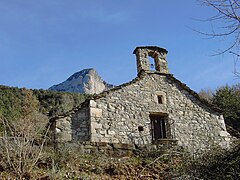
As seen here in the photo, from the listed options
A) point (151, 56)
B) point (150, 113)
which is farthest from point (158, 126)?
point (151, 56)

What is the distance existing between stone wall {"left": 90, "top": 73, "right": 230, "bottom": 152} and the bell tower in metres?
0.36

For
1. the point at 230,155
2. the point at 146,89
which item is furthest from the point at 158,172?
the point at 146,89

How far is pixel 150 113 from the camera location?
1282 cm

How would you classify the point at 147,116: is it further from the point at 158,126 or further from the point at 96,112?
the point at 96,112

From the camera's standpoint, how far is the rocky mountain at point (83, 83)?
1735 inches

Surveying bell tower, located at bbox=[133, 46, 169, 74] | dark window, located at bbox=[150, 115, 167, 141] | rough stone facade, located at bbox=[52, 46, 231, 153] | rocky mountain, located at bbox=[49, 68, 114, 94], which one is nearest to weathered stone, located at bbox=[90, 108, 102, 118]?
rough stone facade, located at bbox=[52, 46, 231, 153]

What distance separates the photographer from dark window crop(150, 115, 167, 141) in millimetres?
12649

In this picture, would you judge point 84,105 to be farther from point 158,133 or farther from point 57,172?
point 57,172

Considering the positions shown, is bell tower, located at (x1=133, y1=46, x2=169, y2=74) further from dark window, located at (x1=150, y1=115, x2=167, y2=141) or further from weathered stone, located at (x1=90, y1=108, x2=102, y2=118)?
weathered stone, located at (x1=90, y1=108, x2=102, y2=118)

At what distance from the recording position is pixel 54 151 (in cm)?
596

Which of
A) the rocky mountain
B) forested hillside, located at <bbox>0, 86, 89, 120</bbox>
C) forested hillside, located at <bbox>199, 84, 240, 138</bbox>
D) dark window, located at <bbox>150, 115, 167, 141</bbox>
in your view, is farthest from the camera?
the rocky mountain

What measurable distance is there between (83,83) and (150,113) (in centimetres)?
3293

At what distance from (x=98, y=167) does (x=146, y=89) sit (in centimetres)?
793

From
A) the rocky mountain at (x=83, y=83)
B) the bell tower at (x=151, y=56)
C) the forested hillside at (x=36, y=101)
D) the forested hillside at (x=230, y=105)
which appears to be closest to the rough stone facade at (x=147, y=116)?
the bell tower at (x=151, y=56)
